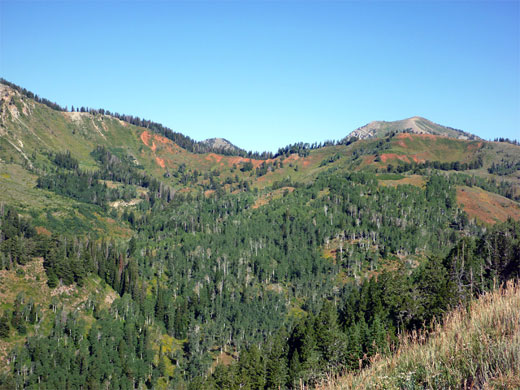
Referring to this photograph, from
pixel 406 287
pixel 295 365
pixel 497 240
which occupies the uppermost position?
pixel 497 240

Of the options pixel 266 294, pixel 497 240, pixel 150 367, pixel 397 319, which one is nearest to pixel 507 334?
pixel 397 319

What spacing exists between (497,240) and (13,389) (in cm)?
14000

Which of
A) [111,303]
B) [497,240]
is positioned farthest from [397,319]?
[111,303]

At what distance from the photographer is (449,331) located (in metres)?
10.8

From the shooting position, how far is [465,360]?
29.6 feet

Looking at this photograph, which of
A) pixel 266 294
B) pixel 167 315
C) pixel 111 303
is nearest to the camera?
pixel 111 303

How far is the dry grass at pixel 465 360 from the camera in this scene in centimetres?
820

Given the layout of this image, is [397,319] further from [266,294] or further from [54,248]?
[54,248]

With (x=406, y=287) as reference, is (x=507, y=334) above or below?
above

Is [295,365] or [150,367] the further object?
[150,367]

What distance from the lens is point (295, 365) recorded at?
66875 mm

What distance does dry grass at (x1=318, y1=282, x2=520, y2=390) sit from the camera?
8195 millimetres

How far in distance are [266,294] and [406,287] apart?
5243 inches

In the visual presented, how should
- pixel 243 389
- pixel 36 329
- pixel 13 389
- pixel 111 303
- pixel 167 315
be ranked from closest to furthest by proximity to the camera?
pixel 243 389 → pixel 13 389 → pixel 36 329 → pixel 111 303 → pixel 167 315
